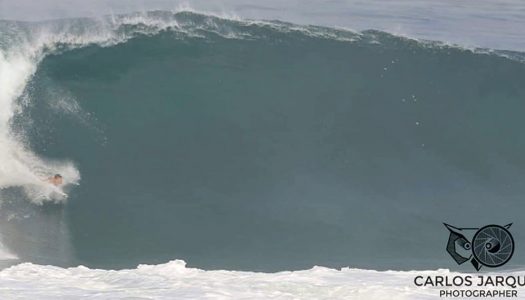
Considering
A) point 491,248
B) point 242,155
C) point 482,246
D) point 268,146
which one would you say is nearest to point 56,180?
point 242,155

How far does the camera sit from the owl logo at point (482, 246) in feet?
40.5

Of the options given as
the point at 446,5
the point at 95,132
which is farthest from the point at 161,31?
the point at 446,5

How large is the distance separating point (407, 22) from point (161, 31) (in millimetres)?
5995

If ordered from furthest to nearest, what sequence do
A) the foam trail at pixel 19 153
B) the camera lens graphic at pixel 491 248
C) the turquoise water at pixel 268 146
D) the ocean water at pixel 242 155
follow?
the foam trail at pixel 19 153
the turquoise water at pixel 268 146
the ocean water at pixel 242 155
the camera lens graphic at pixel 491 248

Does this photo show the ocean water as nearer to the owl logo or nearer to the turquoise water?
the turquoise water

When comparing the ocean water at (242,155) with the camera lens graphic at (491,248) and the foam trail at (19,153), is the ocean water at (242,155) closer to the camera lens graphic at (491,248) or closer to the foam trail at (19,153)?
the foam trail at (19,153)

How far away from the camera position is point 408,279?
1140 cm

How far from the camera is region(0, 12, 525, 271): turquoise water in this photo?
555 inches

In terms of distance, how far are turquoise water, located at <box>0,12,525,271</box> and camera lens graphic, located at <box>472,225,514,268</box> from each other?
A: 85 centimetres

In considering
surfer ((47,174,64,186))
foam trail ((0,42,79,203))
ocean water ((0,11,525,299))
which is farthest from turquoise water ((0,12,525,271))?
surfer ((47,174,64,186))

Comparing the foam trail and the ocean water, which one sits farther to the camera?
the foam trail

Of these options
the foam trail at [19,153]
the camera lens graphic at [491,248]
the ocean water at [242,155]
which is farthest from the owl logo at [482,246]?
the foam trail at [19,153]

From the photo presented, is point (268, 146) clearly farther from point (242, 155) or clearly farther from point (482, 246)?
point (482, 246)

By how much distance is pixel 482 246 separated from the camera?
1247 centimetres
